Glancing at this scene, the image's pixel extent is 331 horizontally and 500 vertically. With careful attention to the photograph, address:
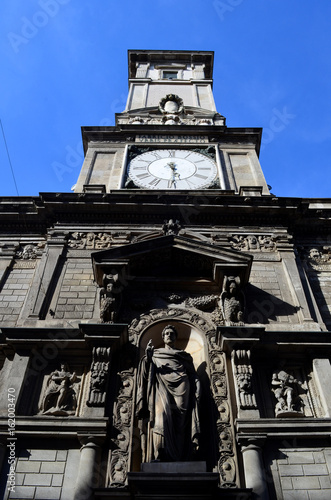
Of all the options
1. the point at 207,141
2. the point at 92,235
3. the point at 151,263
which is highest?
the point at 207,141

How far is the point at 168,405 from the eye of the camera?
8703 mm

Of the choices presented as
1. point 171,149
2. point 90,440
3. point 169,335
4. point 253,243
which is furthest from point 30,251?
point 171,149

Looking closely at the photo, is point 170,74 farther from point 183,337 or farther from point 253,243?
point 183,337

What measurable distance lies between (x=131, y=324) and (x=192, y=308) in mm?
1405

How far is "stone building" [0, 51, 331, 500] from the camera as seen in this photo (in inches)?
318

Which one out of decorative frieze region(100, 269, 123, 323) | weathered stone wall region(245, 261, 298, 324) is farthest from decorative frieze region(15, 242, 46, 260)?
weathered stone wall region(245, 261, 298, 324)

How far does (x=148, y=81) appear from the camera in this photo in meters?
23.7

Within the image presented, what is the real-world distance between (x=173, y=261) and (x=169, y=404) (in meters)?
4.09

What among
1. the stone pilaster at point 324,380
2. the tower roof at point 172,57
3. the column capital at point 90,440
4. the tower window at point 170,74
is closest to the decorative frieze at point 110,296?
the column capital at point 90,440

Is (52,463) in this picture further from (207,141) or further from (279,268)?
(207,141)

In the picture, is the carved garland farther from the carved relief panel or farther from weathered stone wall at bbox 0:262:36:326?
weathered stone wall at bbox 0:262:36:326

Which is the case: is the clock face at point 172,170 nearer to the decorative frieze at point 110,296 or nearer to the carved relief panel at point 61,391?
the decorative frieze at point 110,296

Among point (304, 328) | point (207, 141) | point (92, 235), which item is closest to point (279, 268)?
point (304, 328)

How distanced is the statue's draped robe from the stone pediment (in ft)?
7.60
